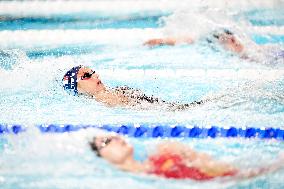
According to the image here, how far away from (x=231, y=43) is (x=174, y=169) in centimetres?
94

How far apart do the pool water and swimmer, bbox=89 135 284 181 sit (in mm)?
124

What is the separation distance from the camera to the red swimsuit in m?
2.38

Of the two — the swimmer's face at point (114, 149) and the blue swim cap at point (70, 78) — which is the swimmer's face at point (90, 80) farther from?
the swimmer's face at point (114, 149)

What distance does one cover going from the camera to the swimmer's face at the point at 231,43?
8.54 feet

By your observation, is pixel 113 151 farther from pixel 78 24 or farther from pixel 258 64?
pixel 258 64

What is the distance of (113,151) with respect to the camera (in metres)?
2.43

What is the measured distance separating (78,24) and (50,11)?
0.21 meters

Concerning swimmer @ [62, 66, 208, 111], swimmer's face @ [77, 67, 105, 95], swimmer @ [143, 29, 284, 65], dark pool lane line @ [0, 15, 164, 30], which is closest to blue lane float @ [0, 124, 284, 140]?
swimmer @ [62, 66, 208, 111]

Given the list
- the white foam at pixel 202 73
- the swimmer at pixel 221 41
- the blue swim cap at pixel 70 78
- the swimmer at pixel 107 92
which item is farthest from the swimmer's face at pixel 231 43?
the blue swim cap at pixel 70 78

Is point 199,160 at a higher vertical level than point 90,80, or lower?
lower

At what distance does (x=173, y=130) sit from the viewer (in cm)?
259

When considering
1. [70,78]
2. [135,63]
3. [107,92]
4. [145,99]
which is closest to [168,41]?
[135,63]

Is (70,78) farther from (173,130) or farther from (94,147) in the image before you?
(173,130)

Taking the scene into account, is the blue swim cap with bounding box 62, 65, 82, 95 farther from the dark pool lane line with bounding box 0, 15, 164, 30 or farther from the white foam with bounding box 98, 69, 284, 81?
the dark pool lane line with bounding box 0, 15, 164, 30
